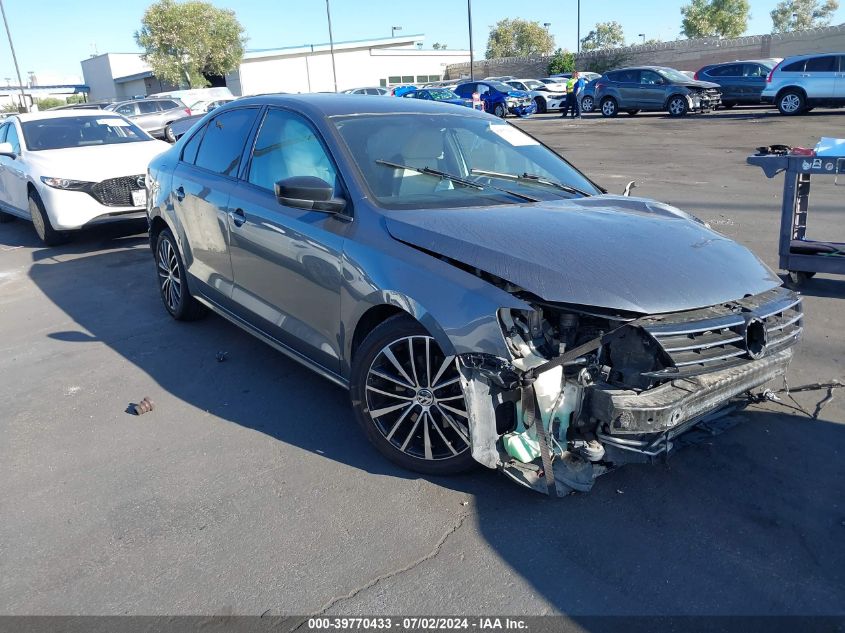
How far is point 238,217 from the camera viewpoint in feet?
14.4

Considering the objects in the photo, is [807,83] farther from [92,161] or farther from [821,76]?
[92,161]

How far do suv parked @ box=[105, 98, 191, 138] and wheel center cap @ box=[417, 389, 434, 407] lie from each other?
2261 centimetres

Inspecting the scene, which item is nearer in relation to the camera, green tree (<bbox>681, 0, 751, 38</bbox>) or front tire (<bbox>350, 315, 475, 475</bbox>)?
front tire (<bbox>350, 315, 475, 475</bbox>)

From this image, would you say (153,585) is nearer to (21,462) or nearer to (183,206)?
(21,462)

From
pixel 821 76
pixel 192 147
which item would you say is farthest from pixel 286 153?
pixel 821 76

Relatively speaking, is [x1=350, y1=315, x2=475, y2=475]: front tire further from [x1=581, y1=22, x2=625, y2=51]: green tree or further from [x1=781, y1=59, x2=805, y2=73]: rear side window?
[x1=581, y1=22, x2=625, y2=51]: green tree

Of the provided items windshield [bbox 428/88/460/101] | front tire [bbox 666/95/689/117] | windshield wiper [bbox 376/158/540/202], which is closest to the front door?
windshield wiper [bbox 376/158/540/202]

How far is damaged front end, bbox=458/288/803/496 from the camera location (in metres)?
2.90

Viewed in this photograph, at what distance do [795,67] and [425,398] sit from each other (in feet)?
77.1

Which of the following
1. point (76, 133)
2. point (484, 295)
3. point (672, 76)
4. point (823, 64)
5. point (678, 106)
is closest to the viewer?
point (484, 295)

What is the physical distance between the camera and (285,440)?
3.89m

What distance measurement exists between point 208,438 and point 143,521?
0.79 metres

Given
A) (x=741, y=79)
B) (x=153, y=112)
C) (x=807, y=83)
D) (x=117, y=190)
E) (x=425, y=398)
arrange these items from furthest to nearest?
(x=741, y=79) → (x=153, y=112) → (x=807, y=83) → (x=117, y=190) → (x=425, y=398)

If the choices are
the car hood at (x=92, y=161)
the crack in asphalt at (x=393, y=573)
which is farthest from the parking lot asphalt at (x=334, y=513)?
the car hood at (x=92, y=161)
